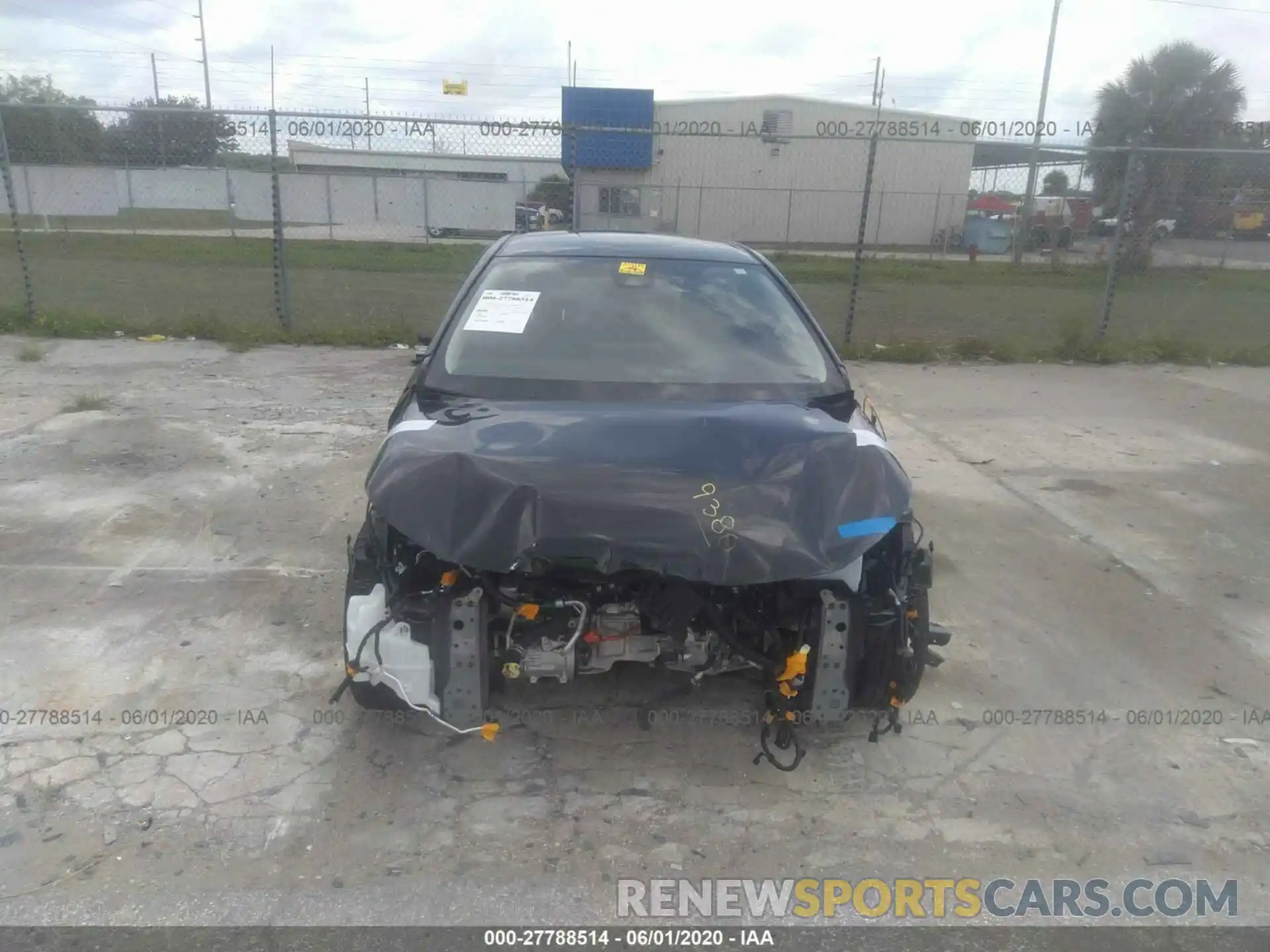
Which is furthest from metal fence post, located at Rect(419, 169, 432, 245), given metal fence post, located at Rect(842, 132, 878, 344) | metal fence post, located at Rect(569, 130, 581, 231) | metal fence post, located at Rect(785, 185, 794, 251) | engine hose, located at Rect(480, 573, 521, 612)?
engine hose, located at Rect(480, 573, 521, 612)

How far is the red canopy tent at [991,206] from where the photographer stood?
80.6 feet

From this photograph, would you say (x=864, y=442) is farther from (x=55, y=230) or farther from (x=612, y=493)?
(x=55, y=230)

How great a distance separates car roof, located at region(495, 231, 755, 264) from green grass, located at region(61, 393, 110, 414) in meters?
4.41

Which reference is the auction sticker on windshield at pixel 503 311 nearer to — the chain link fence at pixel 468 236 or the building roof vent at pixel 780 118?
the chain link fence at pixel 468 236

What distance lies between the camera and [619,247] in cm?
434

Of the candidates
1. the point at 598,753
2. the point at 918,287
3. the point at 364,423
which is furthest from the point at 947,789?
the point at 918,287

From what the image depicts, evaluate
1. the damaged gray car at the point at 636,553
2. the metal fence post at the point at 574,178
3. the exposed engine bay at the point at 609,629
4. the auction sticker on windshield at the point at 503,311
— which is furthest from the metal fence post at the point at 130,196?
the exposed engine bay at the point at 609,629

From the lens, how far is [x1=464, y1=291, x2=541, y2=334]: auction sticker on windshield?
3.82 metres

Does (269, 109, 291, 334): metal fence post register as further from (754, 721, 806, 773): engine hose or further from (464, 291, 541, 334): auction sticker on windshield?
(754, 721, 806, 773): engine hose

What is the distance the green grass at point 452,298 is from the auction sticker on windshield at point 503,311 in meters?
6.63

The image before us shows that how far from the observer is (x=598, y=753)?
10.5ft

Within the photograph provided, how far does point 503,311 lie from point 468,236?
54.8 ft

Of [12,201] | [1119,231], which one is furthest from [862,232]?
[12,201]

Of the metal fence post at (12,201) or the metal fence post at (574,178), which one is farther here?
the metal fence post at (574,178)
